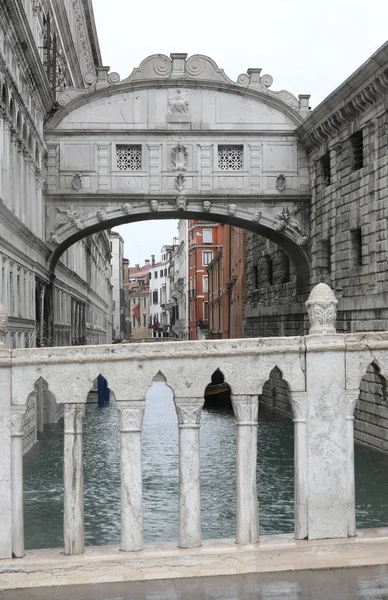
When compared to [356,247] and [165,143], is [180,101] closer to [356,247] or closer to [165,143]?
[165,143]

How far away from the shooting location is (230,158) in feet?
75.1

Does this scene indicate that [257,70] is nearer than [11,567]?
No

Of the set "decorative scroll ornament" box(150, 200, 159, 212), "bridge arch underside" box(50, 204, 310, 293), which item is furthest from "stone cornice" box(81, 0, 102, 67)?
"decorative scroll ornament" box(150, 200, 159, 212)

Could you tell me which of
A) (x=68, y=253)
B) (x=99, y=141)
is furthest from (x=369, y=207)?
(x=68, y=253)

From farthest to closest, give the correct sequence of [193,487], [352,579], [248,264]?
[248,264] < [193,487] < [352,579]

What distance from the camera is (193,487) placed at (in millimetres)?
5824

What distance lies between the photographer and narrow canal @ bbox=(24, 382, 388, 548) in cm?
1012

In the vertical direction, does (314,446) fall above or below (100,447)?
above

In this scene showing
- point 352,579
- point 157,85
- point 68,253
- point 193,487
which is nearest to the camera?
point 352,579

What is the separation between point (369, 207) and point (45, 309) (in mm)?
8476

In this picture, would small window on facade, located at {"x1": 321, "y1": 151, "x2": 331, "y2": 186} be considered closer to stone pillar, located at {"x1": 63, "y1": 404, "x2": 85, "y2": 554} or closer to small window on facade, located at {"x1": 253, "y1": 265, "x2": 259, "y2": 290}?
small window on facade, located at {"x1": 253, "y1": 265, "x2": 259, "y2": 290}

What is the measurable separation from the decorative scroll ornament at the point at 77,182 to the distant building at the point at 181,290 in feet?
176

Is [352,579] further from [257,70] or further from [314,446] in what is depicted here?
[257,70]

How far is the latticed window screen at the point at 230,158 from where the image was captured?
75.0 feet
